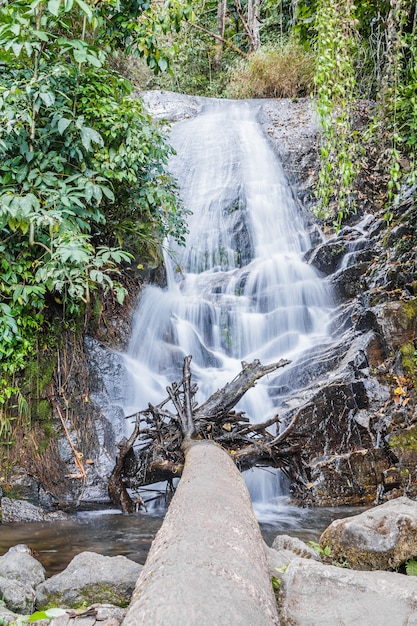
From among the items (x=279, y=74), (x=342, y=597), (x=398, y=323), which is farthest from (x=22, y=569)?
(x=279, y=74)

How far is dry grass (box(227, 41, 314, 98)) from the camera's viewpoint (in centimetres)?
1349

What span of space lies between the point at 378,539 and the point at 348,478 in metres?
2.59

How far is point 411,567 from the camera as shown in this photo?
261cm

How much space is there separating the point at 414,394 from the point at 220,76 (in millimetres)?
15391

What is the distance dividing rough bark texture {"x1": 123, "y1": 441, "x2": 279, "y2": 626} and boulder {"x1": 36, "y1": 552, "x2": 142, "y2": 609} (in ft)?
1.84

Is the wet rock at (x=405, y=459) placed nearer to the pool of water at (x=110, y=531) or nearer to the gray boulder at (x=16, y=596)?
the pool of water at (x=110, y=531)

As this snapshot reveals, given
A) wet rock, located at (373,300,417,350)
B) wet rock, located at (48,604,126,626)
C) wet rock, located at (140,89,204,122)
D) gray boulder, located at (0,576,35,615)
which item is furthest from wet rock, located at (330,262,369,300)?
wet rock, located at (140,89,204,122)

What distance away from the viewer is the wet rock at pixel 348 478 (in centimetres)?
511

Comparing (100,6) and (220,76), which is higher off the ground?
(220,76)

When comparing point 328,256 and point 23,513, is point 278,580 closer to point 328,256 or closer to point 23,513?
point 23,513

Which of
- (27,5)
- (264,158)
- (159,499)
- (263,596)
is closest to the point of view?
(263,596)

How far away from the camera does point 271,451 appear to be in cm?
471

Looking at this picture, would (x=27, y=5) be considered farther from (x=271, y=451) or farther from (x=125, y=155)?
(x=271, y=451)

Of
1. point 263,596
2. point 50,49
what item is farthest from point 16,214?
point 263,596
